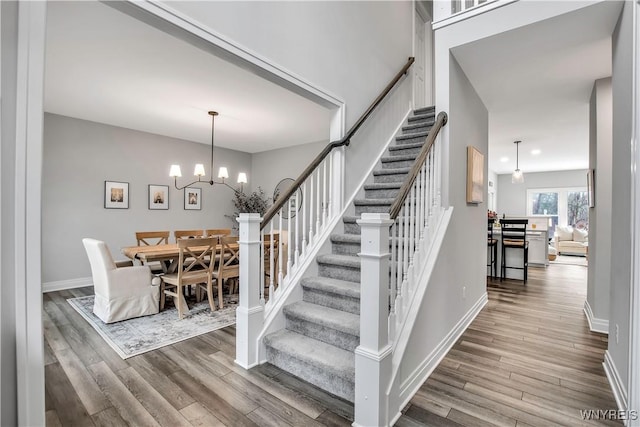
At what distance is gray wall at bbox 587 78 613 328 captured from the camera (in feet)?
10.0

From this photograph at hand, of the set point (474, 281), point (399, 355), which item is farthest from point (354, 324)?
point (474, 281)

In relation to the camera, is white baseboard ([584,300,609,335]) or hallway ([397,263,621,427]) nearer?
hallway ([397,263,621,427])

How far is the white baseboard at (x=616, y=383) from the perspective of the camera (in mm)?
1849

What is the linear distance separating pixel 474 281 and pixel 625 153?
1981mm

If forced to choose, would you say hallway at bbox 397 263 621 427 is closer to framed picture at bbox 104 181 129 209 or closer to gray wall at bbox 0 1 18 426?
gray wall at bbox 0 1 18 426

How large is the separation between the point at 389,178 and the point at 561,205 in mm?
9756

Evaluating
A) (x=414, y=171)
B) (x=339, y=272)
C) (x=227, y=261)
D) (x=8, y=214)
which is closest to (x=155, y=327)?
(x=227, y=261)

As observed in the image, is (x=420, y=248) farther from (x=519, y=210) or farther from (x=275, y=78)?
(x=519, y=210)

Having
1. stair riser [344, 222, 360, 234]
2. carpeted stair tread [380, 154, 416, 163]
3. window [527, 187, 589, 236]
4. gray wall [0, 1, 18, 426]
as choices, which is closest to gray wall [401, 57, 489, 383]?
carpeted stair tread [380, 154, 416, 163]

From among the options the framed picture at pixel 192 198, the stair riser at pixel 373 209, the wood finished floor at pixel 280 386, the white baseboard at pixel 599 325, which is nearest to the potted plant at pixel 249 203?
the framed picture at pixel 192 198

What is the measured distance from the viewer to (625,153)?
1.95 m

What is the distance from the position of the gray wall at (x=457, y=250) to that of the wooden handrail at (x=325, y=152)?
939mm

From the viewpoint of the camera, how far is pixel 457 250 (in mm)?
2906

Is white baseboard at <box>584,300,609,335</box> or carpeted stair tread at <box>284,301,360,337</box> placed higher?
carpeted stair tread at <box>284,301,360,337</box>
